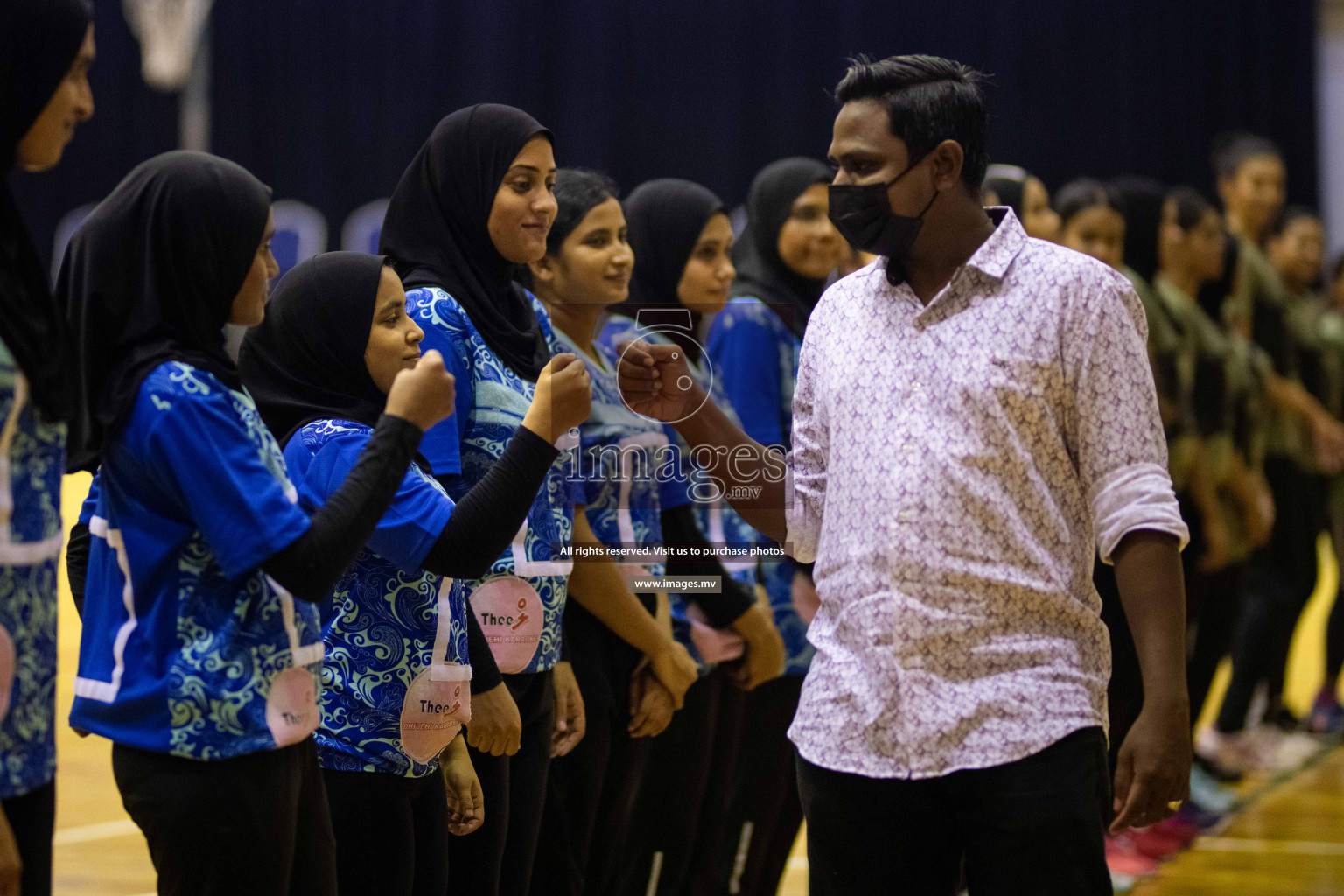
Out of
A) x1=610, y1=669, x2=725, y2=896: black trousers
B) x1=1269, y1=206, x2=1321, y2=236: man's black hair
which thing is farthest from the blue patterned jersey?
x1=1269, y1=206, x2=1321, y2=236: man's black hair

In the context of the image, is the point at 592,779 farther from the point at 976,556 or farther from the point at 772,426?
the point at 976,556

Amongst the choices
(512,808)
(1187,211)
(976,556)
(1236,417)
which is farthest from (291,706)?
(1236,417)

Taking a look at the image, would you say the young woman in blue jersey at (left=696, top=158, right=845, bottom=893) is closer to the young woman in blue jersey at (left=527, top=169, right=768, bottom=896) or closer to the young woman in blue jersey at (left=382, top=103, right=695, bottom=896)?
the young woman in blue jersey at (left=527, top=169, right=768, bottom=896)

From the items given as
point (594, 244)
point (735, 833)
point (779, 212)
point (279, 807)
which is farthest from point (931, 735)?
point (779, 212)

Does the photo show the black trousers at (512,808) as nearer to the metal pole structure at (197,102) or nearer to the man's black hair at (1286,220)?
the man's black hair at (1286,220)

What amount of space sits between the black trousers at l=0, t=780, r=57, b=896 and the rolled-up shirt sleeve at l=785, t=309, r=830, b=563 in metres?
0.91

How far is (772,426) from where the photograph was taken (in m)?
2.80

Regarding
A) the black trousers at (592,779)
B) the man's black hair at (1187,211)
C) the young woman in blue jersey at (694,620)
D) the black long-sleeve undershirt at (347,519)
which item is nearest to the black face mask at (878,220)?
the black long-sleeve undershirt at (347,519)

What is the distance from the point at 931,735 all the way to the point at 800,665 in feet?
4.33

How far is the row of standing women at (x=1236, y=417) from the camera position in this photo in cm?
371

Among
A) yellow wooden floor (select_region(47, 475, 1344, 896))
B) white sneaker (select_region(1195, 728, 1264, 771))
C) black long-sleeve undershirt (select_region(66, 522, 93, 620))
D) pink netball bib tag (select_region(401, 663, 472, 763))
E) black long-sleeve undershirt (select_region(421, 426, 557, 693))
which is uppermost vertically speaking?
black long-sleeve undershirt (select_region(421, 426, 557, 693))

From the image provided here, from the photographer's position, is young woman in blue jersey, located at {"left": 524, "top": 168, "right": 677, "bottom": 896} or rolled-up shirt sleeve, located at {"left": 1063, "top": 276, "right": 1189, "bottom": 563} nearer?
rolled-up shirt sleeve, located at {"left": 1063, "top": 276, "right": 1189, "bottom": 563}

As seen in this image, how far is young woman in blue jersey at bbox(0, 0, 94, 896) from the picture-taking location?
139cm

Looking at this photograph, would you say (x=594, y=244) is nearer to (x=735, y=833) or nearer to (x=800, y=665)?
(x=800, y=665)
